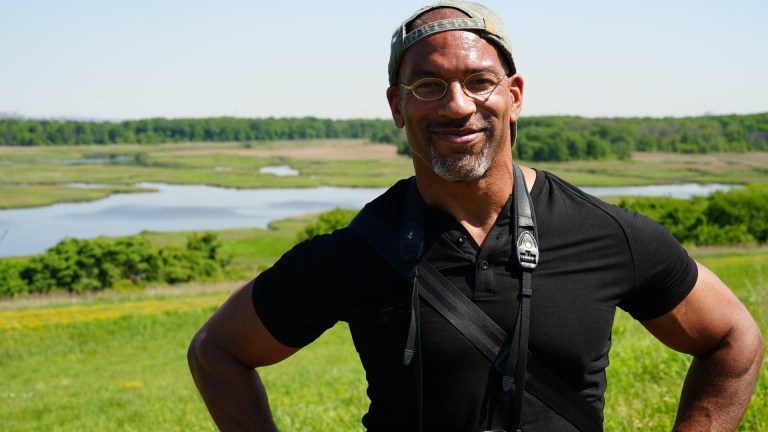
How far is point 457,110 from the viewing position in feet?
8.36

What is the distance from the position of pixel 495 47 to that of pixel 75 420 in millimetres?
12004

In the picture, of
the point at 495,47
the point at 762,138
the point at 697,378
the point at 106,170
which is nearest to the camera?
the point at 495,47

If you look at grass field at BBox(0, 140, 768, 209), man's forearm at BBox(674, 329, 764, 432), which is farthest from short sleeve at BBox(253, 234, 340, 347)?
grass field at BBox(0, 140, 768, 209)

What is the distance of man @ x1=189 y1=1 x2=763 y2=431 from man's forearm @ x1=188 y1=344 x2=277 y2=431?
0.42 ft

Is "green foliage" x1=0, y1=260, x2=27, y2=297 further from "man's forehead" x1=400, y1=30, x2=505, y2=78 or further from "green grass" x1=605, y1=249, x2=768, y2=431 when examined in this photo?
"man's forehead" x1=400, y1=30, x2=505, y2=78

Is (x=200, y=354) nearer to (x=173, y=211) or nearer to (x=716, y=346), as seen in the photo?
(x=716, y=346)

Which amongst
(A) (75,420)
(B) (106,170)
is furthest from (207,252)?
(B) (106,170)

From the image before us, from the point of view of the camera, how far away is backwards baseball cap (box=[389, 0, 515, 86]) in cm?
256

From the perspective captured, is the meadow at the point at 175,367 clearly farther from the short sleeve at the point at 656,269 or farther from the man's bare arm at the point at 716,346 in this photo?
the short sleeve at the point at 656,269

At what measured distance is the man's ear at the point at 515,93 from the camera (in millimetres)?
2734

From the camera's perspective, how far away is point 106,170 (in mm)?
145625

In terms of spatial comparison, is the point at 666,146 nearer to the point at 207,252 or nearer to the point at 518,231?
the point at 207,252

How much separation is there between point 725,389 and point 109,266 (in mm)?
56283

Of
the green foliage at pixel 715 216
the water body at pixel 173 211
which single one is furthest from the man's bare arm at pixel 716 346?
the green foliage at pixel 715 216
